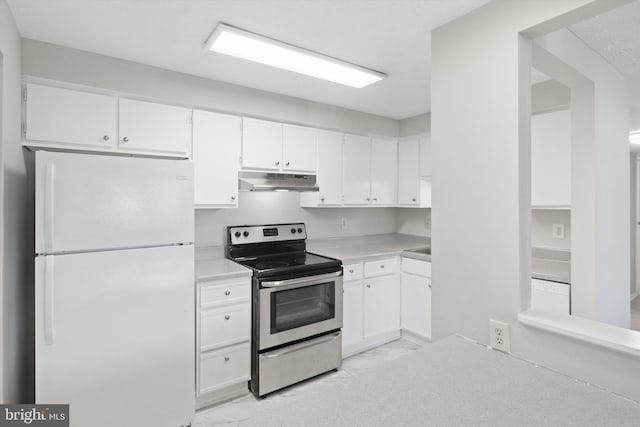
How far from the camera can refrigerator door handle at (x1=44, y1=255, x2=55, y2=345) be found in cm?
166

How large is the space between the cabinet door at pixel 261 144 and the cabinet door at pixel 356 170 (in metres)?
0.77

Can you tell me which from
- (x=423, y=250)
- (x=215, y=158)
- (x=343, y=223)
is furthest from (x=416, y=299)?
(x=215, y=158)

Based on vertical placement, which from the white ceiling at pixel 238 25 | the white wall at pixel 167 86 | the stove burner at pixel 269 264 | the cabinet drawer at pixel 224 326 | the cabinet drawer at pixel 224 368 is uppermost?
the white ceiling at pixel 238 25

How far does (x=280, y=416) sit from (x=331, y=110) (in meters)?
2.90

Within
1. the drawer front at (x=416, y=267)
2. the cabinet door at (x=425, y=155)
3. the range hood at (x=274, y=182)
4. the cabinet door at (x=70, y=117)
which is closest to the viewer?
the cabinet door at (x=70, y=117)

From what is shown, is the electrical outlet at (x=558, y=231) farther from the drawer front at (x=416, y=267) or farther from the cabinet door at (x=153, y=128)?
the cabinet door at (x=153, y=128)

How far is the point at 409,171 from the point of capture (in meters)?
3.71

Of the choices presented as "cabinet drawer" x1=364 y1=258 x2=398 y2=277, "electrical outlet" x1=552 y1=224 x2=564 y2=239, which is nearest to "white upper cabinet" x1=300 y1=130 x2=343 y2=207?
"cabinet drawer" x1=364 y1=258 x2=398 y2=277

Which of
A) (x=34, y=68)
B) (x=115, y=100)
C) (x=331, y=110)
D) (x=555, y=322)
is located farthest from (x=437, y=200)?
(x=34, y=68)

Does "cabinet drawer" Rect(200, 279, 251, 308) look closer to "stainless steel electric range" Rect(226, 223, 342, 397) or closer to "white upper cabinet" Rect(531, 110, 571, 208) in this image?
"stainless steel electric range" Rect(226, 223, 342, 397)

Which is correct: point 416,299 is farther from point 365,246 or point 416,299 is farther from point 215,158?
point 215,158

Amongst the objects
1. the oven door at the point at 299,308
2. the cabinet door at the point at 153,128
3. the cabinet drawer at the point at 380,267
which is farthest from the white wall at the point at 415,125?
the cabinet door at the point at 153,128

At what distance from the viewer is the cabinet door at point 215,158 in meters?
2.51

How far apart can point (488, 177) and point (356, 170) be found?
6.80ft
